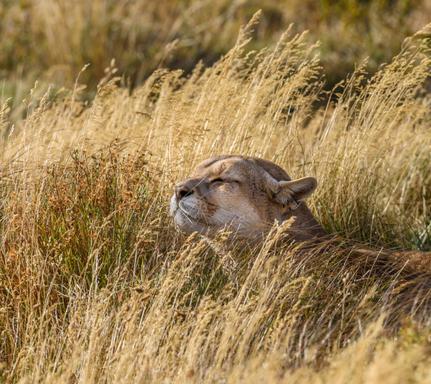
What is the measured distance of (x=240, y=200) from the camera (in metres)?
7.40

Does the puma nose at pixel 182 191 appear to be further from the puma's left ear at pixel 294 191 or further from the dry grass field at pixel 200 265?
the puma's left ear at pixel 294 191

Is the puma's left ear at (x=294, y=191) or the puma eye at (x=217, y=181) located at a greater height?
the puma eye at (x=217, y=181)

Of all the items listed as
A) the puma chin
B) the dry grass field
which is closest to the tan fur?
the puma chin

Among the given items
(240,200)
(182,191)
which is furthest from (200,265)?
(240,200)

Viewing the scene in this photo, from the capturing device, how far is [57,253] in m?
6.61

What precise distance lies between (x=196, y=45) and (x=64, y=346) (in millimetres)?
12252

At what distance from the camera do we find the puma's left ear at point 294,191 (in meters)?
7.33

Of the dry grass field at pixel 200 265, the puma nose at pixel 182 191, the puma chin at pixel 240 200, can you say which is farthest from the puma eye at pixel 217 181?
the dry grass field at pixel 200 265

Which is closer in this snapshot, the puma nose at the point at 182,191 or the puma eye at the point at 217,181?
the puma nose at the point at 182,191

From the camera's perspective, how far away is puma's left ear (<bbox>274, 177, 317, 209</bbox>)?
7.33 metres

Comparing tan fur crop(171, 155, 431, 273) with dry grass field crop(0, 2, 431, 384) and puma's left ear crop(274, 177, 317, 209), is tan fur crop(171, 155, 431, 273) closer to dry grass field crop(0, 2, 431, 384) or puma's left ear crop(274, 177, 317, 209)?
puma's left ear crop(274, 177, 317, 209)

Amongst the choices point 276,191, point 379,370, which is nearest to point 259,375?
point 379,370

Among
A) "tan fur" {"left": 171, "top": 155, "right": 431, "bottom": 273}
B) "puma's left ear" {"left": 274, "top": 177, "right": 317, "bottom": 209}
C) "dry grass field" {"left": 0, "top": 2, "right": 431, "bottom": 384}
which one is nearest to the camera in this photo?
"dry grass field" {"left": 0, "top": 2, "right": 431, "bottom": 384}

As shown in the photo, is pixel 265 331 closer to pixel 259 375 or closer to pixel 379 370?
pixel 259 375
